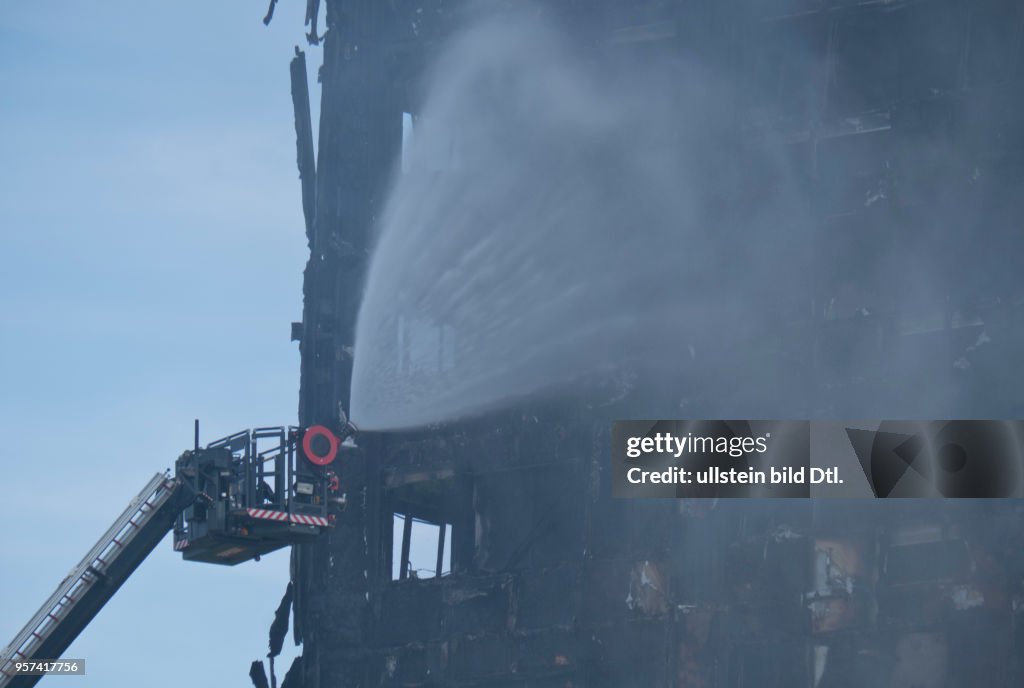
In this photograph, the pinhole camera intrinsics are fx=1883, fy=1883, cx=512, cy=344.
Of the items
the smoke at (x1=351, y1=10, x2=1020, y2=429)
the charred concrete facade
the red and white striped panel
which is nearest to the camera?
the red and white striped panel

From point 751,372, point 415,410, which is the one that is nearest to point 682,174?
point 751,372

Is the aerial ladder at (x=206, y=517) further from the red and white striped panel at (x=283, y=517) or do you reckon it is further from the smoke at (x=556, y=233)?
the smoke at (x=556, y=233)

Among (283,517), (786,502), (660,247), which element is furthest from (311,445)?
(660,247)

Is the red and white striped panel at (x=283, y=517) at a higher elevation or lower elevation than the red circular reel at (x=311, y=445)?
lower

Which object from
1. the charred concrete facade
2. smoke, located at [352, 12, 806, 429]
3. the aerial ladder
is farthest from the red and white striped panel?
smoke, located at [352, 12, 806, 429]

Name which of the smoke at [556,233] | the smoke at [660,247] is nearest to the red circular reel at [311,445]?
the smoke at [660,247]

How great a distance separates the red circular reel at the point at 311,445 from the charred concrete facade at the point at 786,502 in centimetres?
808

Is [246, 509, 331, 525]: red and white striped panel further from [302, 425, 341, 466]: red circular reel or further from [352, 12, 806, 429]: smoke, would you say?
[352, 12, 806, 429]: smoke

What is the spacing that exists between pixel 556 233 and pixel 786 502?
25.2 feet

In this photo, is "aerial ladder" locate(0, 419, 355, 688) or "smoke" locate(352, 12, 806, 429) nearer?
"aerial ladder" locate(0, 419, 355, 688)

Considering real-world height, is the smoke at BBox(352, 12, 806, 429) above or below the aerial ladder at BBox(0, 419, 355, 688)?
above

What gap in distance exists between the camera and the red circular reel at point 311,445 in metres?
28.5

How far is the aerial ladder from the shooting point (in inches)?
1115

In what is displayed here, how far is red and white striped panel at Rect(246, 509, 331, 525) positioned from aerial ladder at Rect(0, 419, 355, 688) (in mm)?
15
